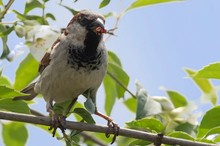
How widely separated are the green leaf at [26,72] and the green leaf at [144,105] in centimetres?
77

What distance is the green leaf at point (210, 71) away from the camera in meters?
1.91

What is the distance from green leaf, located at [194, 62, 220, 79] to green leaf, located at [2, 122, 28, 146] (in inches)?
43.5

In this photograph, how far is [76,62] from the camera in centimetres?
272

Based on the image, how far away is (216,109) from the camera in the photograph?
76.9 inches

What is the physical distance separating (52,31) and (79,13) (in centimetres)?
28

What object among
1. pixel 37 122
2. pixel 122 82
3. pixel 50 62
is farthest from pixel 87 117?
pixel 50 62

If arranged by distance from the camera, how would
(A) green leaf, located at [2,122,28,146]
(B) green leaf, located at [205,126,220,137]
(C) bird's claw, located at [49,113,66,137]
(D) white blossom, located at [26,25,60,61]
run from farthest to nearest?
(A) green leaf, located at [2,122,28,146], (D) white blossom, located at [26,25,60,61], (C) bird's claw, located at [49,113,66,137], (B) green leaf, located at [205,126,220,137]

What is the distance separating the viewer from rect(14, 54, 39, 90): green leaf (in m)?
2.79

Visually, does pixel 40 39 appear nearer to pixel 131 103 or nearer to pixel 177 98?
pixel 131 103

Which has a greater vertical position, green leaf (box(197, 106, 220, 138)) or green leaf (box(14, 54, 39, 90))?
green leaf (box(197, 106, 220, 138))

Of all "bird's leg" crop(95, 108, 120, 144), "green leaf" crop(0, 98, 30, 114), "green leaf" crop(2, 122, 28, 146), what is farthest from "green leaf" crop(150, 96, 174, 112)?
"green leaf" crop(2, 122, 28, 146)

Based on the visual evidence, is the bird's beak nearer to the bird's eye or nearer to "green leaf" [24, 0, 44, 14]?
the bird's eye

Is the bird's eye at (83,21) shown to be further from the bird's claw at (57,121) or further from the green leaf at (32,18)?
the bird's claw at (57,121)

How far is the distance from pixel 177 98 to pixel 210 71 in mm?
648
